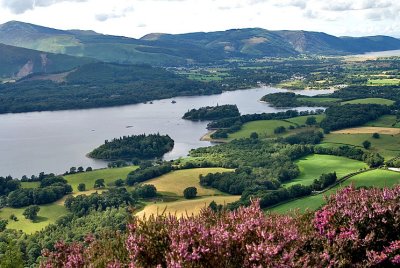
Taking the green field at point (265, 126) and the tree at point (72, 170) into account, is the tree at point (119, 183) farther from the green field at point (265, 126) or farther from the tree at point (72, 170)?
the green field at point (265, 126)

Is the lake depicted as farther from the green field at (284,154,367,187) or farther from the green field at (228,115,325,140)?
the green field at (284,154,367,187)

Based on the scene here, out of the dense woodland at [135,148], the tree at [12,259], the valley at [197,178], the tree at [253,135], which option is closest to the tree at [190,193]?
the valley at [197,178]

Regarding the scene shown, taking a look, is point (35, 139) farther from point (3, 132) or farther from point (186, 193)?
point (186, 193)

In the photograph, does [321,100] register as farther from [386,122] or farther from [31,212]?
[31,212]

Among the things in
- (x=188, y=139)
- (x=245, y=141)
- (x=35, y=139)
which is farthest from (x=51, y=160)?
(x=245, y=141)

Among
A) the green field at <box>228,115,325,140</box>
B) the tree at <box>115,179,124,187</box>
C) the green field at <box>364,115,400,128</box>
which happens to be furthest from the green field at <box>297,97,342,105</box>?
the tree at <box>115,179,124,187</box>

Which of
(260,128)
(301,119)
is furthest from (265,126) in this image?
(301,119)

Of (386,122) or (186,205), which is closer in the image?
(186,205)
